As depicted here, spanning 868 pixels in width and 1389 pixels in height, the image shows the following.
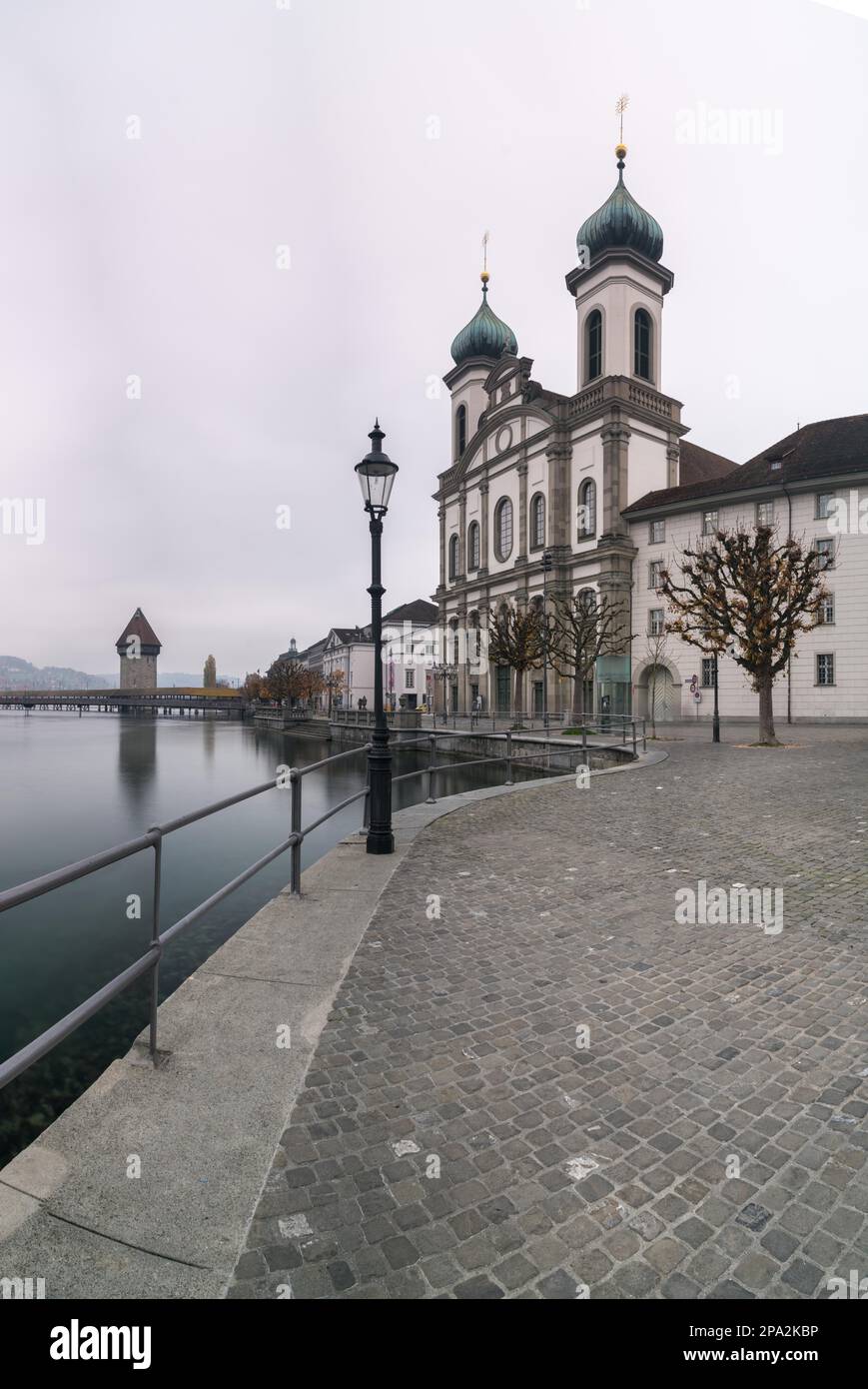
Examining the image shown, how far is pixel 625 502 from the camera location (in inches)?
1631

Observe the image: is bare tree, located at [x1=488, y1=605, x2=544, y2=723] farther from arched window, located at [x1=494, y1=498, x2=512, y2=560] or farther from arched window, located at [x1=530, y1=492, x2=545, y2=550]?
arched window, located at [x1=494, y1=498, x2=512, y2=560]

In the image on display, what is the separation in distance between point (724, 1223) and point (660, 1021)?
4.58ft

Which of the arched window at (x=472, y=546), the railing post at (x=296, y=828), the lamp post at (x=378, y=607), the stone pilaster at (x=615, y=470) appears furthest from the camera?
the arched window at (x=472, y=546)

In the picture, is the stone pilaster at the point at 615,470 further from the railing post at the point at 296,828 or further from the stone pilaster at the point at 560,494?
the railing post at the point at 296,828

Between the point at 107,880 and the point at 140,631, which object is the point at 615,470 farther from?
the point at 140,631

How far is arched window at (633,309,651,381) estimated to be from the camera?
44.3 meters

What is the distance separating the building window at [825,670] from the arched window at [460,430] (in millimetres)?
38964

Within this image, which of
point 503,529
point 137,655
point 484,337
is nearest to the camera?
point 503,529

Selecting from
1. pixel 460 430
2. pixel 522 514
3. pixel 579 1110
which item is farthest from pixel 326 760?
pixel 460 430

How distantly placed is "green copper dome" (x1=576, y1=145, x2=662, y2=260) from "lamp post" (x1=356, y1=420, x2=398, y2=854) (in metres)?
46.5

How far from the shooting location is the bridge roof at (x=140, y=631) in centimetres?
14312

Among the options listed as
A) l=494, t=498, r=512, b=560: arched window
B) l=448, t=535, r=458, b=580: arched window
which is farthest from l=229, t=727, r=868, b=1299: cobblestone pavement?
l=448, t=535, r=458, b=580: arched window

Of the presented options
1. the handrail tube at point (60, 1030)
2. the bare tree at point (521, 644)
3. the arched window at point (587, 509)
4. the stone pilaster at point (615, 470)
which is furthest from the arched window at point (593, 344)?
the handrail tube at point (60, 1030)

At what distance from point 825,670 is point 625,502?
1551 centimetres
